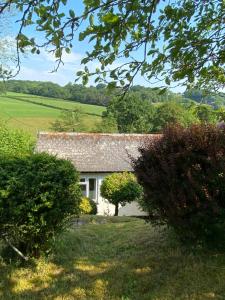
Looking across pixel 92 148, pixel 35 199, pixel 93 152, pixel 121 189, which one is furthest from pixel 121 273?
pixel 92 148

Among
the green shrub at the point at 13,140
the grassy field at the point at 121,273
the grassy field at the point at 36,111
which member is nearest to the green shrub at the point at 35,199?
the grassy field at the point at 121,273

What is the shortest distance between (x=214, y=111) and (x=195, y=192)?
54.3 inches

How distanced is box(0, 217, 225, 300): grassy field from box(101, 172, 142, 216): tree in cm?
1368

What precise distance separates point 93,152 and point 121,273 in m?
23.9

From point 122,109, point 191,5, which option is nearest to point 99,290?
point 191,5

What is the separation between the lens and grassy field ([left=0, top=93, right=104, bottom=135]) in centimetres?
6262

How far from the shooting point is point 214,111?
21.0ft

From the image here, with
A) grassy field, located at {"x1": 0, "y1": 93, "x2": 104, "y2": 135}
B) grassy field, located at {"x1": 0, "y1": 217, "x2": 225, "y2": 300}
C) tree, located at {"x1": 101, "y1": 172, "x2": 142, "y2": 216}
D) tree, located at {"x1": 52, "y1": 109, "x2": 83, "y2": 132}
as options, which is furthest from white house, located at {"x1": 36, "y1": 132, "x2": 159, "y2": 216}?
tree, located at {"x1": 52, "y1": 109, "x2": 83, "y2": 132}

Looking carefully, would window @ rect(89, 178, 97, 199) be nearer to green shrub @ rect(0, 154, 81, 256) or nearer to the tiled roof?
the tiled roof

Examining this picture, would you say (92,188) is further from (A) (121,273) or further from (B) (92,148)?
(A) (121,273)

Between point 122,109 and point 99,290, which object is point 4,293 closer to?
point 99,290

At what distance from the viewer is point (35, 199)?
6.83 meters

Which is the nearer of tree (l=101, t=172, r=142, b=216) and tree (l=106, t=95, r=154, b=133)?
tree (l=101, t=172, r=142, b=216)

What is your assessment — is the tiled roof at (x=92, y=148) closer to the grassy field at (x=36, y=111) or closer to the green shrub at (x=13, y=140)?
the green shrub at (x=13, y=140)
